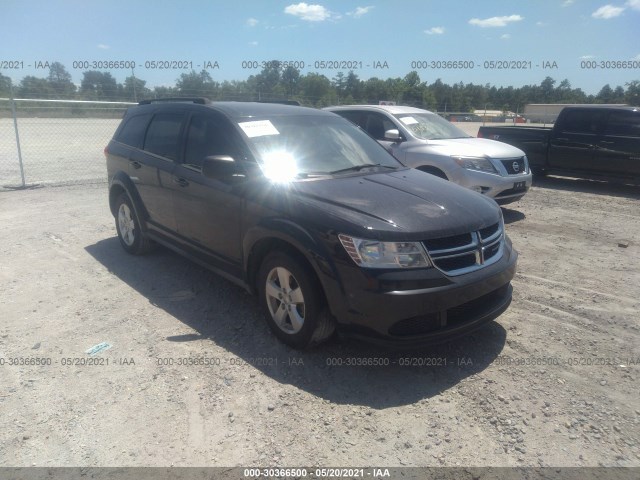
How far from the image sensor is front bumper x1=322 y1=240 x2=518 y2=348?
3.00 m

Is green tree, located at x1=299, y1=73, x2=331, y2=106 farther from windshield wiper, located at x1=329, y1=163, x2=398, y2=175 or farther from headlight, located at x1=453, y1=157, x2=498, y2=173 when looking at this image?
windshield wiper, located at x1=329, y1=163, x2=398, y2=175

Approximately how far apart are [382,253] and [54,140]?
1929cm

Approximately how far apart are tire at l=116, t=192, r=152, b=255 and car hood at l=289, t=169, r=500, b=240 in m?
2.71

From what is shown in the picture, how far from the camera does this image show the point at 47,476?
246cm

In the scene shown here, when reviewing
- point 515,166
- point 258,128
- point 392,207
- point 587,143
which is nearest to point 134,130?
point 258,128

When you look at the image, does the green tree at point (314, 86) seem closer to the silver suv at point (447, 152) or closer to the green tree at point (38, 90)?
the green tree at point (38, 90)

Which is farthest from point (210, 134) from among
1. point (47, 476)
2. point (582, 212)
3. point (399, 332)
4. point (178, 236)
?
point (582, 212)

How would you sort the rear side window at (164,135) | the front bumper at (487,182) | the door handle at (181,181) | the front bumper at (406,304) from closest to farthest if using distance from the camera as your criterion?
the front bumper at (406,304)
the door handle at (181,181)
the rear side window at (164,135)
the front bumper at (487,182)

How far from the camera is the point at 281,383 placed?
325 centimetres

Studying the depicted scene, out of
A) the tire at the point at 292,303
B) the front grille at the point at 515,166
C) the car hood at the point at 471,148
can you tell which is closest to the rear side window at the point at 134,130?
the tire at the point at 292,303

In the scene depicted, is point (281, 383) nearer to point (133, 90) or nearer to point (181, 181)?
point (181, 181)

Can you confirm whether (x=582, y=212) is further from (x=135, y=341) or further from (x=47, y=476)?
(x=47, y=476)

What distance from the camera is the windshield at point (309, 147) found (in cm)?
389

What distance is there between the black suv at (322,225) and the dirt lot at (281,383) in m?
0.39
